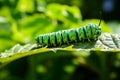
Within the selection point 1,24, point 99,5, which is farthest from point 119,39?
point 99,5

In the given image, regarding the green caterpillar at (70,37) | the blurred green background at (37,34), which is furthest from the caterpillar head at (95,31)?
the blurred green background at (37,34)

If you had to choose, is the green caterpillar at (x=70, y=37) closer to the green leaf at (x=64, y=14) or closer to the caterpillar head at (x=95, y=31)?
the caterpillar head at (x=95, y=31)

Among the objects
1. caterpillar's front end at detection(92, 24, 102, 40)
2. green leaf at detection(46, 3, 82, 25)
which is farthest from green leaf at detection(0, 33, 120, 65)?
green leaf at detection(46, 3, 82, 25)

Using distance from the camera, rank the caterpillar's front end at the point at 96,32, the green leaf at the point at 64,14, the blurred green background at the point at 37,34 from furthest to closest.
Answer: the green leaf at the point at 64,14, the blurred green background at the point at 37,34, the caterpillar's front end at the point at 96,32

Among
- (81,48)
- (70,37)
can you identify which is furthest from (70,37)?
(81,48)

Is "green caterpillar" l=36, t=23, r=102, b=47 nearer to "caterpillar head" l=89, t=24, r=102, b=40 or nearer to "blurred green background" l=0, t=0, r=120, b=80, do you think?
"caterpillar head" l=89, t=24, r=102, b=40

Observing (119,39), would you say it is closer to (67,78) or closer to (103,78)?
(103,78)

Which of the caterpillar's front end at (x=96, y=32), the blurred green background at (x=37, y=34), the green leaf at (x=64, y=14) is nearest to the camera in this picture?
the caterpillar's front end at (x=96, y=32)

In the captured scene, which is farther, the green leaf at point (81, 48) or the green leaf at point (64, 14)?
the green leaf at point (64, 14)

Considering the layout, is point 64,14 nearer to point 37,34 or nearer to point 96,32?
point 37,34
